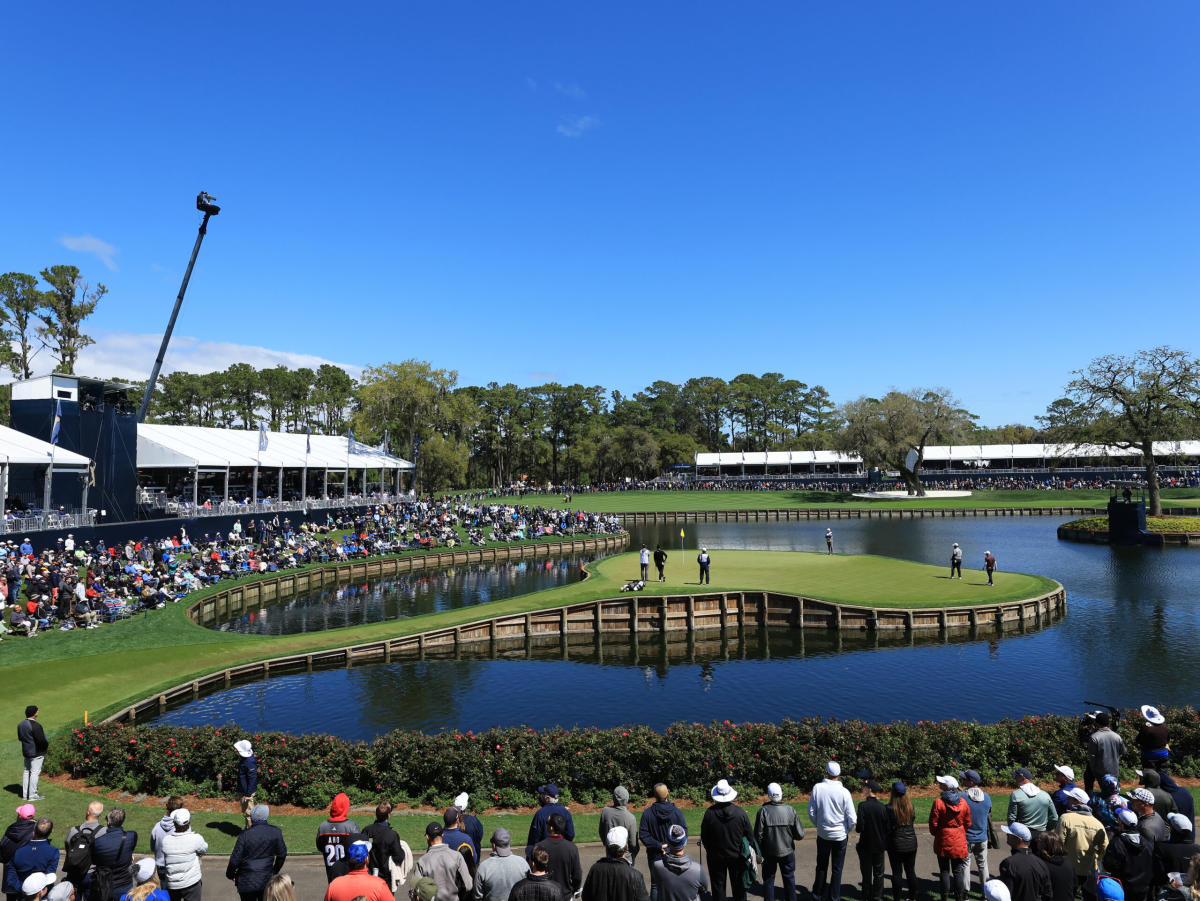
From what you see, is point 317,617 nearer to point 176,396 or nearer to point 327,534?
point 327,534

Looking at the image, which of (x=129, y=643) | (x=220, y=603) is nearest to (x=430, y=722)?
(x=129, y=643)

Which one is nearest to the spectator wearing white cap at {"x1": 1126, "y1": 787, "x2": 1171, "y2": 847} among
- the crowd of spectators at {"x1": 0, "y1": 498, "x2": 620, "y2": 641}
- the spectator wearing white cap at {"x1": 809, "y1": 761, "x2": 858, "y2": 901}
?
the spectator wearing white cap at {"x1": 809, "y1": 761, "x2": 858, "y2": 901}

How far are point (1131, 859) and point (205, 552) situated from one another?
142ft

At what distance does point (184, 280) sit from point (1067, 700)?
2333 inches

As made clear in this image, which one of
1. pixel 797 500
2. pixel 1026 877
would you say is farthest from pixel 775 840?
pixel 797 500

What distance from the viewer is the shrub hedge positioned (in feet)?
46.5

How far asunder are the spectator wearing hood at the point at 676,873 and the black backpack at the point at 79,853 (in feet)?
22.2

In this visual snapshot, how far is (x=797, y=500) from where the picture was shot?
9688 centimetres

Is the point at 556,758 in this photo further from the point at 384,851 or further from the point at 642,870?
the point at 384,851

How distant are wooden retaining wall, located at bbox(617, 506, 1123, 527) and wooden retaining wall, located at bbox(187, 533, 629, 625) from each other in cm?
1840

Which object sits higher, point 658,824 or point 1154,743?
point 658,824

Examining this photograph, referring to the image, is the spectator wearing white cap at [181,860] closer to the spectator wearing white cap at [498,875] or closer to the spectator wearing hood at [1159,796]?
the spectator wearing white cap at [498,875]

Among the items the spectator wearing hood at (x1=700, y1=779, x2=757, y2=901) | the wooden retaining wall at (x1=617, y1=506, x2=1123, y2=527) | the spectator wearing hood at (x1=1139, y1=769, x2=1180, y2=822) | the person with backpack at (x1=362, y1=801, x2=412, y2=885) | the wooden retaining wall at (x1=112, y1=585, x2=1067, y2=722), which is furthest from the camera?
the wooden retaining wall at (x1=617, y1=506, x2=1123, y2=527)

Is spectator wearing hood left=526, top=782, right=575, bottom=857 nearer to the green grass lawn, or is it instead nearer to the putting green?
the putting green
